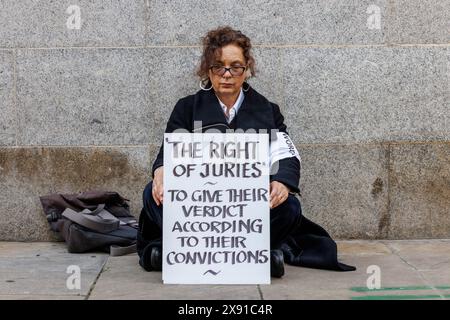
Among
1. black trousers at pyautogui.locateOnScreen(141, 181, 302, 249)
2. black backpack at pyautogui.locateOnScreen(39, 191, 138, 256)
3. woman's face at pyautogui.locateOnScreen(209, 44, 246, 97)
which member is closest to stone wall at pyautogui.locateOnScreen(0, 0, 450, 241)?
black backpack at pyautogui.locateOnScreen(39, 191, 138, 256)

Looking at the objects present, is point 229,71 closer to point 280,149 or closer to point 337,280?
point 280,149

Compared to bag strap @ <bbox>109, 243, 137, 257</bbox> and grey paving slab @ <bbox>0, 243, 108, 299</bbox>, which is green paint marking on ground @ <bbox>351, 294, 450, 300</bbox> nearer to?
grey paving slab @ <bbox>0, 243, 108, 299</bbox>

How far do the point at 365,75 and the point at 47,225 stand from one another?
2.69 metres

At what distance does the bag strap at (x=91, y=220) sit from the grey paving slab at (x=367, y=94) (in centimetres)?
156

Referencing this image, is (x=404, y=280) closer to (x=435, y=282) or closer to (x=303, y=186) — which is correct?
(x=435, y=282)

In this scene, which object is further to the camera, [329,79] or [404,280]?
[329,79]

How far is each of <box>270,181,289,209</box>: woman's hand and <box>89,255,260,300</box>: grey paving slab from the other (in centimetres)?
52

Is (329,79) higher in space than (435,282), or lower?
higher

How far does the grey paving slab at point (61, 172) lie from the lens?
604cm

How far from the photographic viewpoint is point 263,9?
6004 mm

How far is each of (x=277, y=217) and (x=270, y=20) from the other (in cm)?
177

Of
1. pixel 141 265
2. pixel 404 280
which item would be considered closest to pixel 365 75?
pixel 404 280

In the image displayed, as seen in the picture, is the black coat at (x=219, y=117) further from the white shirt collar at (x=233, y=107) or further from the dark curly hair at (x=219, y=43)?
the dark curly hair at (x=219, y=43)

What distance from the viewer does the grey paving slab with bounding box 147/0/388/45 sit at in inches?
236
